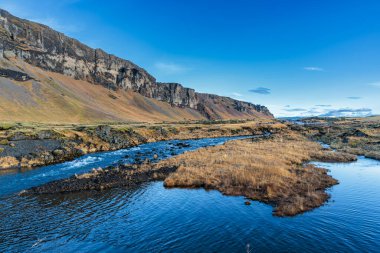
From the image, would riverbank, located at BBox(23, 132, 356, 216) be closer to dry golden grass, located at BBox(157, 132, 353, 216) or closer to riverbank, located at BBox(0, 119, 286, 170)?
dry golden grass, located at BBox(157, 132, 353, 216)

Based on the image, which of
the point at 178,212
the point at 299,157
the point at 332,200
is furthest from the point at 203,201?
the point at 299,157

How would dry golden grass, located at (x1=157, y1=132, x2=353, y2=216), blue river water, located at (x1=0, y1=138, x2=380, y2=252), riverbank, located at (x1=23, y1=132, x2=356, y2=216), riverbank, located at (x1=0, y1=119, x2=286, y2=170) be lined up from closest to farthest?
blue river water, located at (x1=0, y1=138, x2=380, y2=252) < dry golden grass, located at (x1=157, y1=132, x2=353, y2=216) < riverbank, located at (x1=23, y1=132, x2=356, y2=216) < riverbank, located at (x1=0, y1=119, x2=286, y2=170)

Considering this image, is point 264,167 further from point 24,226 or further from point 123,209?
point 24,226

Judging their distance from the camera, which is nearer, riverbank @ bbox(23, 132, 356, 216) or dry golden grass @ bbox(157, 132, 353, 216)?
dry golden grass @ bbox(157, 132, 353, 216)

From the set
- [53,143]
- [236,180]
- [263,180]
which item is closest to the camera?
[263,180]

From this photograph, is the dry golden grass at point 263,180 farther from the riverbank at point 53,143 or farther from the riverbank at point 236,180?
the riverbank at point 53,143

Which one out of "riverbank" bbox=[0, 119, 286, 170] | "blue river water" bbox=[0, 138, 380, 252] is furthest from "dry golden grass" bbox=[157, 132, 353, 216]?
"riverbank" bbox=[0, 119, 286, 170]

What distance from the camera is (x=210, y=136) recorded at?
316 ft

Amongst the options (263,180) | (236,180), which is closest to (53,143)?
(236,180)

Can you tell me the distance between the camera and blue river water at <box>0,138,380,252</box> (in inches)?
599

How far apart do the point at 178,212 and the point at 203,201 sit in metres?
3.33

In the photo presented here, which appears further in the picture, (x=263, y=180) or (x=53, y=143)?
(x=53, y=143)

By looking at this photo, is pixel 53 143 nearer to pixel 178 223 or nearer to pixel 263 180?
pixel 178 223

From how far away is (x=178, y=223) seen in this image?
18.6 m
